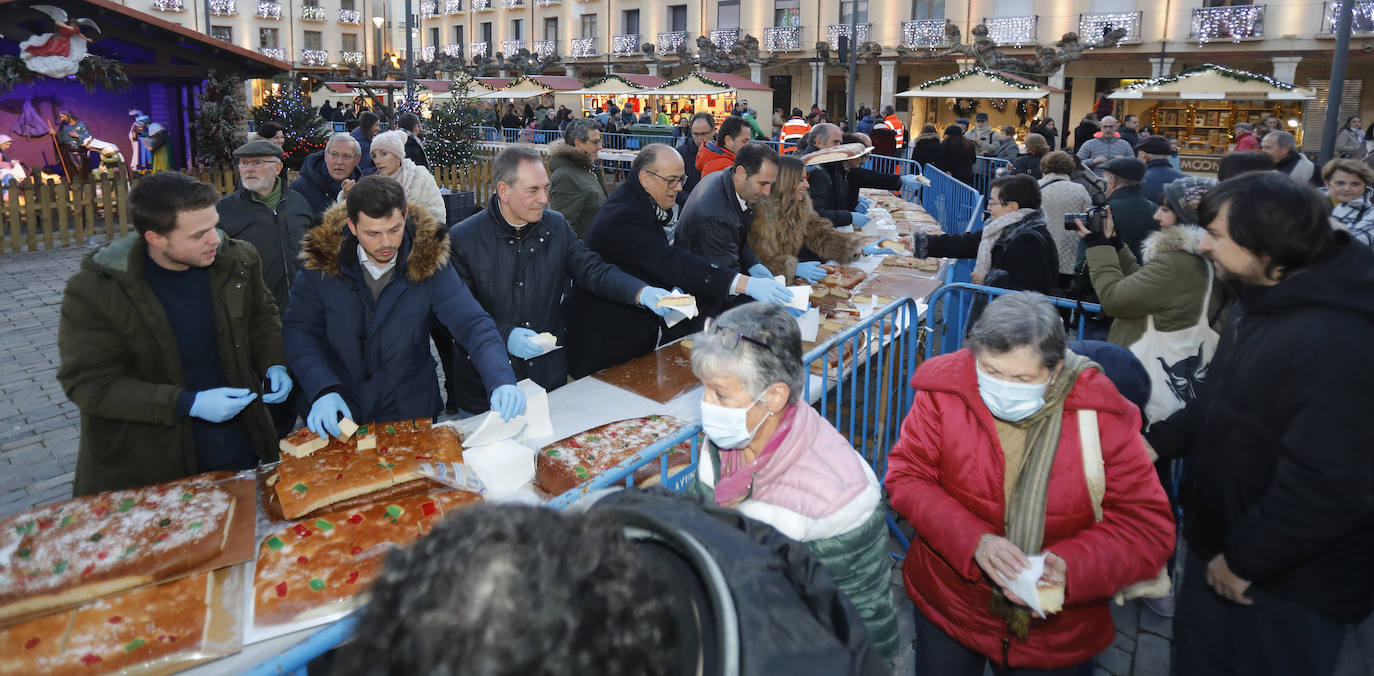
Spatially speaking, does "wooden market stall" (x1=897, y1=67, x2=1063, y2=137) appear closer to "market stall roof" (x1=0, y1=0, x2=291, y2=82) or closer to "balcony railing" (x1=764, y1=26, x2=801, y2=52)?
"balcony railing" (x1=764, y1=26, x2=801, y2=52)

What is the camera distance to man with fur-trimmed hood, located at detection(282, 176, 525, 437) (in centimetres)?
311

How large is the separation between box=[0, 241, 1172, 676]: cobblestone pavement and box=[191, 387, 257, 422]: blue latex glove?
7.95 feet

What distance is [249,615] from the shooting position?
6.83 ft

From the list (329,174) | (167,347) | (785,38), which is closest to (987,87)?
(329,174)

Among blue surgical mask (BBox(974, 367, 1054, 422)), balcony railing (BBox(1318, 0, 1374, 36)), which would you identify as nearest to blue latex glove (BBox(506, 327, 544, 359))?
blue surgical mask (BBox(974, 367, 1054, 422))

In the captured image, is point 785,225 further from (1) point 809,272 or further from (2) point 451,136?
(2) point 451,136

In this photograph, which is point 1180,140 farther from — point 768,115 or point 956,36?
point 768,115

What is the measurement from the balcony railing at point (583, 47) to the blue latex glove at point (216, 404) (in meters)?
43.6

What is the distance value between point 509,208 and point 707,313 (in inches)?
59.8

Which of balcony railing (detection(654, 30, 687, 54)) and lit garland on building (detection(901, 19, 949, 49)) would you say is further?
balcony railing (detection(654, 30, 687, 54))

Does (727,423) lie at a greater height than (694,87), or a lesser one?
lesser

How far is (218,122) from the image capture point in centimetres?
1409

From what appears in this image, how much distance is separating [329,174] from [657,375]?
3355 mm

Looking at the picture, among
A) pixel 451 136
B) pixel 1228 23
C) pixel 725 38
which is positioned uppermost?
pixel 725 38
